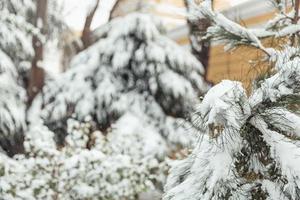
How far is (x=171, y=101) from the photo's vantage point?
9414 millimetres

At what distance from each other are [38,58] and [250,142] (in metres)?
7.98

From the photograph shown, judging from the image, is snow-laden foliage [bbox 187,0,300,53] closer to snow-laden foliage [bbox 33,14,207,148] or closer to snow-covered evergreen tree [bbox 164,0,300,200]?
snow-covered evergreen tree [bbox 164,0,300,200]


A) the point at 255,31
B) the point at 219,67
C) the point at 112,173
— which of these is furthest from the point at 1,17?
the point at 219,67

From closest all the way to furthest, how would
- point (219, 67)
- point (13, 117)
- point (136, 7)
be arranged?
1. point (13, 117)
2. point (219, 67)
3. point (136, 7)

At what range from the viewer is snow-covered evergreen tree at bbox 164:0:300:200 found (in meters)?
2.14

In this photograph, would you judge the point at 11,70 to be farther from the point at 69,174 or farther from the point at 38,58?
the point at 69,174

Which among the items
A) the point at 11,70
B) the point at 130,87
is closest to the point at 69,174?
the point at 11,70

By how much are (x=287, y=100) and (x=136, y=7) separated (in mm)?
11096

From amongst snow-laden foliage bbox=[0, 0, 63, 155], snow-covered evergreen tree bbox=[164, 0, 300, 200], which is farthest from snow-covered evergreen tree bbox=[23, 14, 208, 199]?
snow-covered evergreen tree bbox=[164, 0, 300, 200]

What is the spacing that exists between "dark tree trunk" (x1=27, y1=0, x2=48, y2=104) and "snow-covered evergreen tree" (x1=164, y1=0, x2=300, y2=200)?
7.76 m

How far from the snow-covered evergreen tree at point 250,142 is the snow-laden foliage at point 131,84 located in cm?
659

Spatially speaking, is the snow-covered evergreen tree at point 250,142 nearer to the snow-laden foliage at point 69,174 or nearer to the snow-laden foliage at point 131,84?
the snow-laden foliage at point 69,174

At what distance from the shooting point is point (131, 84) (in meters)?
9.39

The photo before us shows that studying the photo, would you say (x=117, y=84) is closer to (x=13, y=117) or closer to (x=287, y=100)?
(x=13, y=117)
